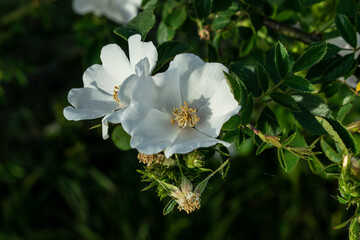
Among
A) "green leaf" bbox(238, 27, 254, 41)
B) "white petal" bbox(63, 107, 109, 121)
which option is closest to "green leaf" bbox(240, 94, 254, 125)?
"white petal" bbox(63, 107, 109, 121)

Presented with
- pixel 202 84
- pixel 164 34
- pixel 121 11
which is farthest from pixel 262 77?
pixel 121 11

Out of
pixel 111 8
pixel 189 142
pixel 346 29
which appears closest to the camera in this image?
pixel 189 142

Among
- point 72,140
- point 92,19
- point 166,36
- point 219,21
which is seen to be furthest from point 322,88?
point 72,140

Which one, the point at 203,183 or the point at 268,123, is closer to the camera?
the point at 203,183

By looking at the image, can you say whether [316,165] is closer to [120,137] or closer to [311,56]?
[311,56]

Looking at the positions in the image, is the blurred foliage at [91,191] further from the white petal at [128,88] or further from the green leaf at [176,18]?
the white petal at [128,88]

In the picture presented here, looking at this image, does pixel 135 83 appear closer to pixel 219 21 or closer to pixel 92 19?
pixel 219 21
